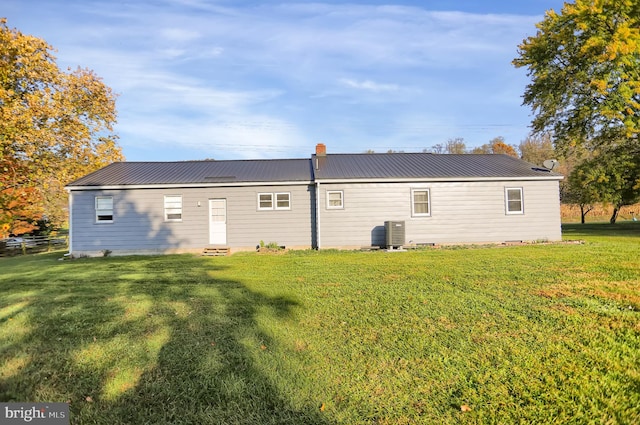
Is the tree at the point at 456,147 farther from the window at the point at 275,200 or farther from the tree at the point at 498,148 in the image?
the window at the point at 275,200

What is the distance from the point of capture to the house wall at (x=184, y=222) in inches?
552

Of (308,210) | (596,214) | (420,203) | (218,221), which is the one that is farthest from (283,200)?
(596,214)

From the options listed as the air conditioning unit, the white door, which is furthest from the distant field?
the white door

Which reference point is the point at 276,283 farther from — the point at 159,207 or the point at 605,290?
the point at 159,207

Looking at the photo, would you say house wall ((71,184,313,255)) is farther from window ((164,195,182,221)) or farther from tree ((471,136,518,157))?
tree ((471,136,518,157))

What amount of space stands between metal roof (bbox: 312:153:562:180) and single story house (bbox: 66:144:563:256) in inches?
5.1

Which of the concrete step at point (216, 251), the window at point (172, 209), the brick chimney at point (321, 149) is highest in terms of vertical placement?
the brick chimney at point (321, 149)

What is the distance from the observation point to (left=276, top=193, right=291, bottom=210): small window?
47.1ft

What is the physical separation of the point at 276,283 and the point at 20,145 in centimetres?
1710

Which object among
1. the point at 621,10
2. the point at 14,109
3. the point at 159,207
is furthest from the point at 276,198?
the point at 621,10

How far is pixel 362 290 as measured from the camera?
20.7 feet

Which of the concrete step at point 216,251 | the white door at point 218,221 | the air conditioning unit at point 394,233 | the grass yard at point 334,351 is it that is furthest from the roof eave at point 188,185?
the grass yard at point 334,351

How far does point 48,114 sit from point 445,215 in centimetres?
1993

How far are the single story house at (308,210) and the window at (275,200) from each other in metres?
0.04
